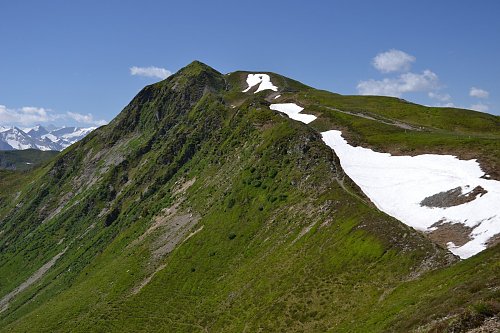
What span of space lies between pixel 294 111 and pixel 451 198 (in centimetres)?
7759

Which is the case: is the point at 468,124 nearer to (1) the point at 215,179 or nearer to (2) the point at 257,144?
(2) the point at 257,144

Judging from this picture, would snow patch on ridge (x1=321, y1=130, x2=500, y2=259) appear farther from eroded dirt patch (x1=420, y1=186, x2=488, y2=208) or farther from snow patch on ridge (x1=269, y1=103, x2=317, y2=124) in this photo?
snow patch on ridge (x1=269, y1=103, x2=317, y2=124)

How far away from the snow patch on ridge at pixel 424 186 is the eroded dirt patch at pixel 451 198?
2.35 feet

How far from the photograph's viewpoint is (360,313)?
126 feet

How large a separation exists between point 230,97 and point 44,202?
9512 cm

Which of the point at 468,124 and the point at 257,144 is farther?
the point at 468,124

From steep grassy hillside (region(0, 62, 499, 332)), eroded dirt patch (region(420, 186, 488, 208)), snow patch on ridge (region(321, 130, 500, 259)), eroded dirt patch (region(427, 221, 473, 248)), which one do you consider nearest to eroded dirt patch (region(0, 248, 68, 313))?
steep grassy hillside (region(0, 62, 499, 332))

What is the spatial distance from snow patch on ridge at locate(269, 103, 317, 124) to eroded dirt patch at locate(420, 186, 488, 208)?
191 ft

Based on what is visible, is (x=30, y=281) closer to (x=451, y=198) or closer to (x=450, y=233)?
(x=451, y=198)

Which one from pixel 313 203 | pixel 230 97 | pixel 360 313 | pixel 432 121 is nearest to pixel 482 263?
pixel 360 313

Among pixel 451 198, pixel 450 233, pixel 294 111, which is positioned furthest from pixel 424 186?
Answer: pixel 294 111

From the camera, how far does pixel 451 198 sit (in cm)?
5512

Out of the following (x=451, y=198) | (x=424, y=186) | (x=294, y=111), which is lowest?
(x=451, y=198)

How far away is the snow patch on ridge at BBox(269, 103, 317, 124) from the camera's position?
115525 mm
